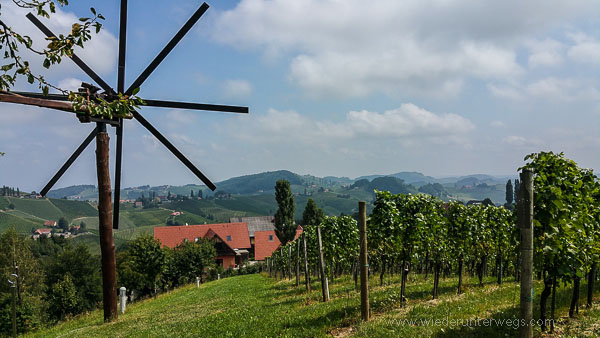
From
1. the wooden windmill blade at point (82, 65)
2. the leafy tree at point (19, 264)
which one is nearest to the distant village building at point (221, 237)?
the leafy tree at point (19, 264)

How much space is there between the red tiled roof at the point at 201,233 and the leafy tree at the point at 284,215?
18529mm

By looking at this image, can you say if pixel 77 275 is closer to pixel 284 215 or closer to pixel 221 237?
pixel 221 237

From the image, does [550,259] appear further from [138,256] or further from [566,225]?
[138,256]

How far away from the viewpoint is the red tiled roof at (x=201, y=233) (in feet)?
320

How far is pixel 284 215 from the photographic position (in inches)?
3351

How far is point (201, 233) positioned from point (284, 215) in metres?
28.7

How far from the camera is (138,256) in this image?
134ft

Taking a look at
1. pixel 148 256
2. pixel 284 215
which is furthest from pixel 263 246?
pixel 148 256

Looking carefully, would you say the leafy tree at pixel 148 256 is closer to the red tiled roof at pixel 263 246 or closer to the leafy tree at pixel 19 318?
the leafy tree at pixel 19 318

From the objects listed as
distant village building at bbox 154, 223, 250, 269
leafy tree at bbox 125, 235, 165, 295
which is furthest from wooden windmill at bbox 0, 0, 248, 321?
distant village building at bbox 154, 223, 250, 269

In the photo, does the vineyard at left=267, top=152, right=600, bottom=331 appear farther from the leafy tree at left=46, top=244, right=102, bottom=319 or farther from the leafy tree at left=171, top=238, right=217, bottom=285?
the leafy tree at left=46, top=244, right=102, bottom=319

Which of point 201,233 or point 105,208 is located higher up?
point 105,208

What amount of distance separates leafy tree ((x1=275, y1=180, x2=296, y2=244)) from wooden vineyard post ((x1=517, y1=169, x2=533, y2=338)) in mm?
78199

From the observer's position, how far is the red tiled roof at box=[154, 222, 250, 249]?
9762cm
